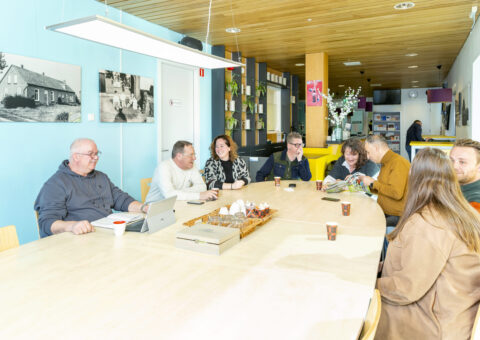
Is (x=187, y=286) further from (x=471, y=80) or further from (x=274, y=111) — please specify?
(x=274, y=111)

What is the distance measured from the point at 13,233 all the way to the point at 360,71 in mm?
9703

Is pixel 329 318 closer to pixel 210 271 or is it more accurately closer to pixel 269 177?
pixel 210 271

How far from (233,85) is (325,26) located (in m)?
2.04

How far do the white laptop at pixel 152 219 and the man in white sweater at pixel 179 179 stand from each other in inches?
30.8

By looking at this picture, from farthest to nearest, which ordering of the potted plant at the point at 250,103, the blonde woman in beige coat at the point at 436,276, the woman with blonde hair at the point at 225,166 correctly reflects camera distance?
the potted plant at the point at 250,103, the woman with blonde hair at the point at 225,166, the blonde woman in beige coat at the point at 436,276

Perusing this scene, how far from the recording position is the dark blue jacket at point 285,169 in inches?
186

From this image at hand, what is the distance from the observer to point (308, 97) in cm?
756

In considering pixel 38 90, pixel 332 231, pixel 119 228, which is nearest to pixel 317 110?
pixel 38 90

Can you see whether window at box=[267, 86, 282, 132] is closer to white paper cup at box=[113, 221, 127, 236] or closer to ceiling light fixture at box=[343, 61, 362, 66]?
ceiling light fixture at box=[343, 61, 362, 66]

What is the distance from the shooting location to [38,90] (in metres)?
3.86

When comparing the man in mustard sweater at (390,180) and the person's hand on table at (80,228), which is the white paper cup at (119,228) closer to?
the person's hand on table at (80,228)

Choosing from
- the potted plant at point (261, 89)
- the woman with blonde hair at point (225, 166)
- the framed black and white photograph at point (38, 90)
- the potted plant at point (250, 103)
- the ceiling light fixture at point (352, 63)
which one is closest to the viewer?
the framed black and white photograph at point (38, 90)

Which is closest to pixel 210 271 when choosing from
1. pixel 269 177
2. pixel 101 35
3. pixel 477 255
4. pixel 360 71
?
pixel 477 255

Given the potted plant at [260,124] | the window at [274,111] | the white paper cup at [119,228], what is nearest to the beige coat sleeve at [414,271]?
the white paper cup at [119,228]
